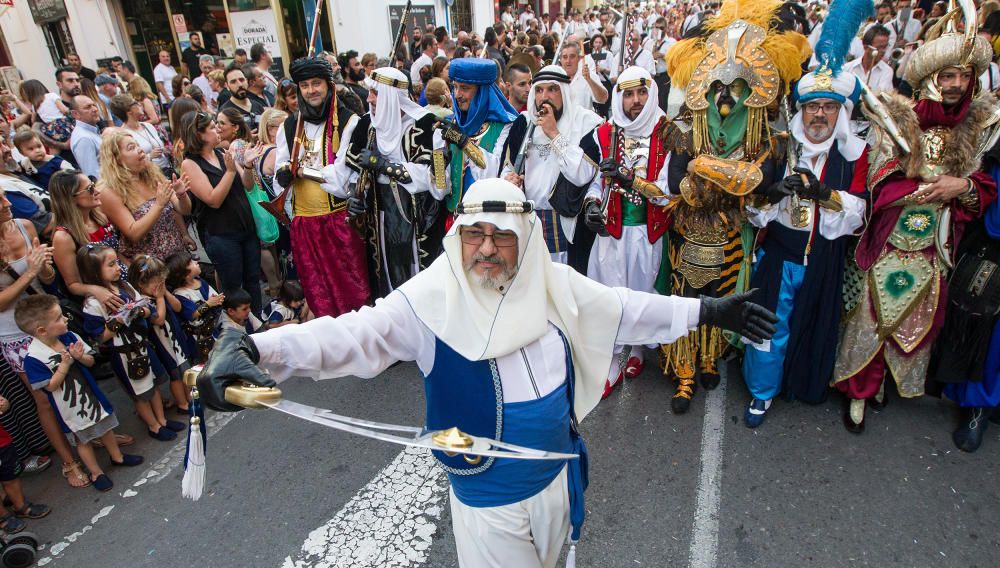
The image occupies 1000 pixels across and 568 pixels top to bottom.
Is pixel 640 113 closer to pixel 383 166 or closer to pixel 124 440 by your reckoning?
pixel 383 166

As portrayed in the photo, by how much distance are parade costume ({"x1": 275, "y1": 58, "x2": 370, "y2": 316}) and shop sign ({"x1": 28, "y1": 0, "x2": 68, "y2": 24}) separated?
1361 centimetres

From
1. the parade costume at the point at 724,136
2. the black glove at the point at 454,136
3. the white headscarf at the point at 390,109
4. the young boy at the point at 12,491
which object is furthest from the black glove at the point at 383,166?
the young boy at the point at 12,491

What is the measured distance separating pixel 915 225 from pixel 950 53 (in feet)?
3.23

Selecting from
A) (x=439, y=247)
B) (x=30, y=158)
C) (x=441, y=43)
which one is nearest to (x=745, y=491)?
(x=439, y=247)

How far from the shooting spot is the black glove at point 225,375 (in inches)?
67.4

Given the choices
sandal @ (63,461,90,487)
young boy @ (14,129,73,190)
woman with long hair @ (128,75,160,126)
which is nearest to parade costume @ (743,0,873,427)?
sandal @ (63,461,90,487)

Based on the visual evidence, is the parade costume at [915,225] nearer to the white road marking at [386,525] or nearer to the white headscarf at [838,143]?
the white headscarf at [838,143]

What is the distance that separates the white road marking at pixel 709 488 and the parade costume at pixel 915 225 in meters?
0.83

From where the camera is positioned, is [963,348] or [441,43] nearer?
[963,348]

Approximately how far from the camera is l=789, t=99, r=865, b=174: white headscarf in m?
3.43

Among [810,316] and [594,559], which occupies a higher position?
[810,316]

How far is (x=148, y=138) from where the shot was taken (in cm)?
634

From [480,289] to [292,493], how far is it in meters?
2.21

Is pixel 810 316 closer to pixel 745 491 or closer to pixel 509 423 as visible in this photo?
pixel 745 491
